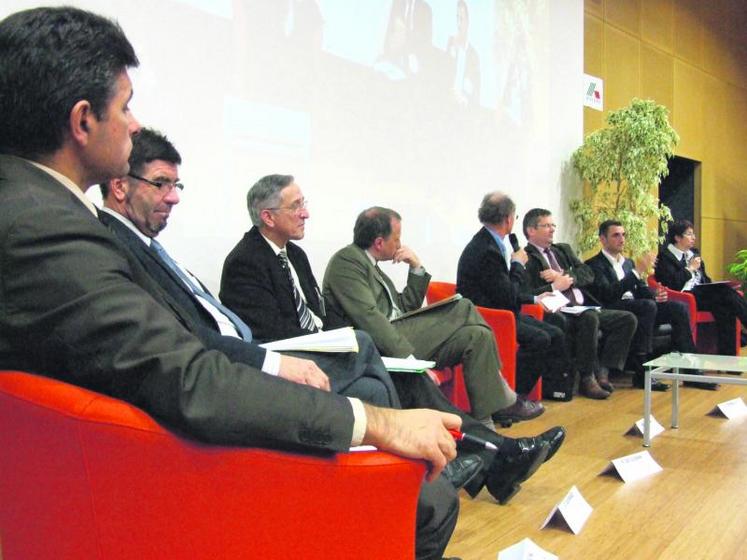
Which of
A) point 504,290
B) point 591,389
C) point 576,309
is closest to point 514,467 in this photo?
point 504,290

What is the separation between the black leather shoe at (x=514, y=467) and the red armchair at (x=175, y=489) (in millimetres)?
1519

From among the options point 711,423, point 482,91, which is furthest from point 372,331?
point 482,91

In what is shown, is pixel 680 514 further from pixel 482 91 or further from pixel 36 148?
pixel 482 91

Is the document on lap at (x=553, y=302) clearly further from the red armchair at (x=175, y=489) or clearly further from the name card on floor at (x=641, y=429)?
the red armchair at (x=175, y=489)

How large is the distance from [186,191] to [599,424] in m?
2.56

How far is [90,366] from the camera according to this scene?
1.05 metres

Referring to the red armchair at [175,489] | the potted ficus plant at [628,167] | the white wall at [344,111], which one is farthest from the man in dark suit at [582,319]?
the red armchair at [175,489]

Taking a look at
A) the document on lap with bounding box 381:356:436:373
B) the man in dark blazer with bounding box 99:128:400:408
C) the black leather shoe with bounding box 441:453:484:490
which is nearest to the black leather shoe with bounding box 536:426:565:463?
the black leather shoe with bounding box 441:453:484:490

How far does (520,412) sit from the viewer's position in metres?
4.09

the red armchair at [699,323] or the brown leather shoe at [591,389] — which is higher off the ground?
the red armchair at [699,323]

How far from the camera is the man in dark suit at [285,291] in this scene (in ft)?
8.34

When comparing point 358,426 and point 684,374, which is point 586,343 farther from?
point 358,426

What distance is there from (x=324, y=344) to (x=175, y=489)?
978 mm

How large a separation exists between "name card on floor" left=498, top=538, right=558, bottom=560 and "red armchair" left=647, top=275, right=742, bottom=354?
4036 millimetres
